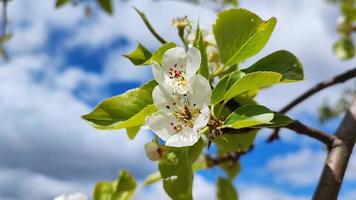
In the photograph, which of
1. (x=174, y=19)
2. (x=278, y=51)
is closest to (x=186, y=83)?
(x=278, y=51)

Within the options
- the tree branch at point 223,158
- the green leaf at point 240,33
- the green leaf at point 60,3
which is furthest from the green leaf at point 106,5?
the green leaf at point 240,33

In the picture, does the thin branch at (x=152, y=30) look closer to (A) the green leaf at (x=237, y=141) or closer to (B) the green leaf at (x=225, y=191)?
(A) the green leaf at (x=237, y=141)

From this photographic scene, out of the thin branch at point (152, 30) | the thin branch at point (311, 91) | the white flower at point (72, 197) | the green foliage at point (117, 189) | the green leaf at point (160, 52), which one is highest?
the thin branch at point (311, 91)

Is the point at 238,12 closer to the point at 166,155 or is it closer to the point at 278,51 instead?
the point at 278,51

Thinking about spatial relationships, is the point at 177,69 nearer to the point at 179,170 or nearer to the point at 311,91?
the point at 179,170

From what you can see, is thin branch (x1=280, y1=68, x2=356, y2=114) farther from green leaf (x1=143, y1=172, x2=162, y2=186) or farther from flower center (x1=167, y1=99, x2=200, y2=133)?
flower center (x1=167, y1=99, x2=200, y2=133)

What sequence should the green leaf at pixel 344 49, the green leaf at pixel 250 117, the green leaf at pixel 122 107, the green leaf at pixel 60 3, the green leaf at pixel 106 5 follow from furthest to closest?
the green leaf at pixel 344 49 < the green leaf at pixel 106 5 < the green leaf at pixel 60 3 < the green leaf at pixel 122 107 < the green leaf at pixel 250 117

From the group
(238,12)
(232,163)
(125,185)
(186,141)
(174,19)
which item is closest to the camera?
(186,141)
